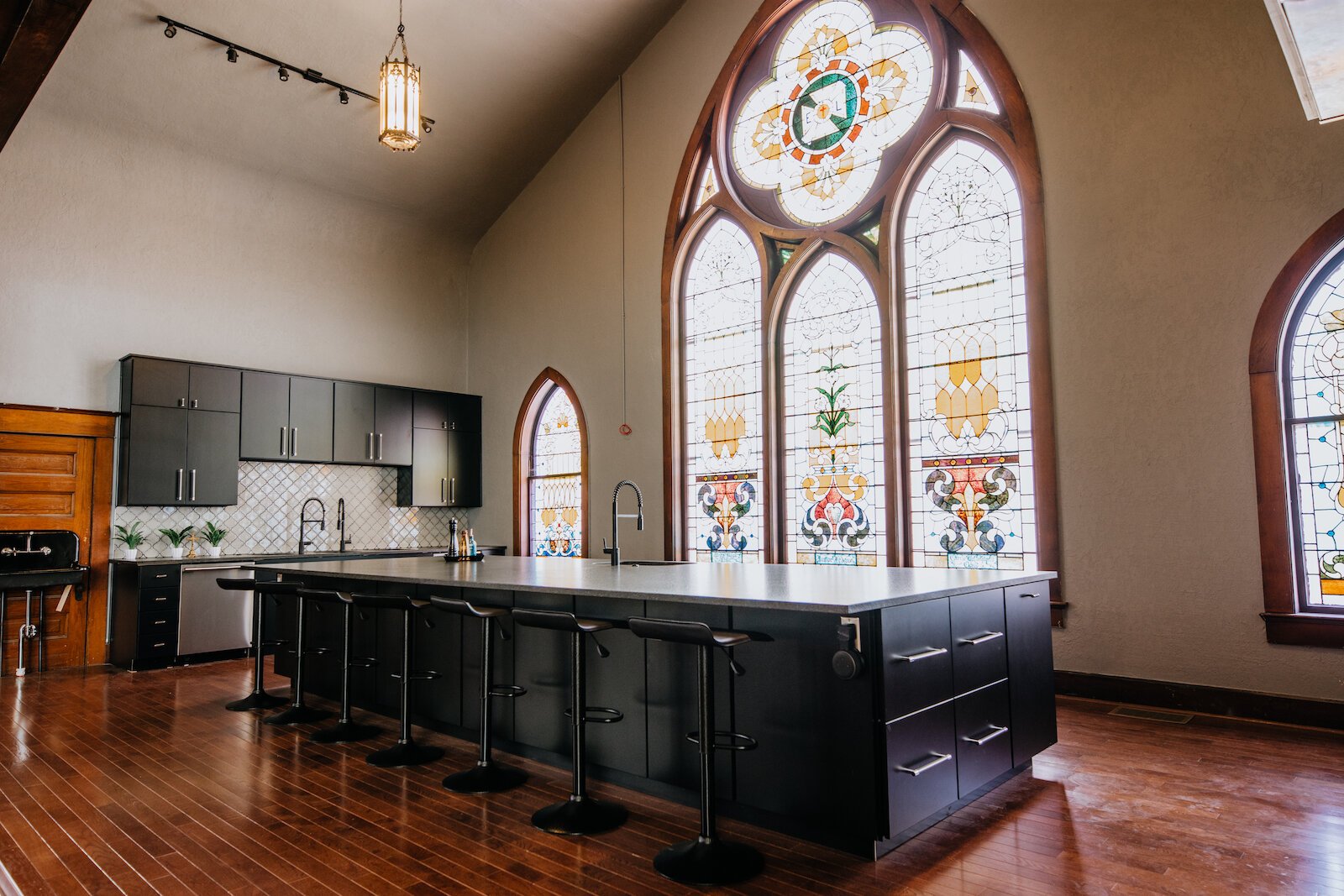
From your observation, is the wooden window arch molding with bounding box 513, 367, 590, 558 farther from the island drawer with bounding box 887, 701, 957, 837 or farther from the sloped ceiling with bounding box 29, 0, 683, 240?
the island drawer with bounding box 887, 701, 957, 837

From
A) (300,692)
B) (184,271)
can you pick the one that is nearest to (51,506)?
(184,271)

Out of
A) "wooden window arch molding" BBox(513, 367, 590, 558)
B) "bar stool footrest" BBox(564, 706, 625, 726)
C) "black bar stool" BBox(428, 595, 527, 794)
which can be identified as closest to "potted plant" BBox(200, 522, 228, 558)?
"wooden window arch molding" BBox(513, 367, 590, 558)

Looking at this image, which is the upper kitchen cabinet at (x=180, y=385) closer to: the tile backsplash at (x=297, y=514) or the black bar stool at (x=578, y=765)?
the tile backsplash at (x=297, y=514)

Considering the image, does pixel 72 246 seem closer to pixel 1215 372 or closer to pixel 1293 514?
pixel 1215 372

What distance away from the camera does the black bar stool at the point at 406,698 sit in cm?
375

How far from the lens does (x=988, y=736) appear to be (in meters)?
3.08

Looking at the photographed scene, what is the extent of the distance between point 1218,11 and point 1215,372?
6.22ft

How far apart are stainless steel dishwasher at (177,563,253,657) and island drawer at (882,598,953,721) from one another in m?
5.34

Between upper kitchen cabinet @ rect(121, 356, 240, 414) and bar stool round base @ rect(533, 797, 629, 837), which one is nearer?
bar stool round base @ rect(533, 797, 629, 837)

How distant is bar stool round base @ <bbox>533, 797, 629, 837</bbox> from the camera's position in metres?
2.87

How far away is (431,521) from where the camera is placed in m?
8.48

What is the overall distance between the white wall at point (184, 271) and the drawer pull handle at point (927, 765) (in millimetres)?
6519

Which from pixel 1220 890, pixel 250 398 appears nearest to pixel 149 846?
pixel 1220 890

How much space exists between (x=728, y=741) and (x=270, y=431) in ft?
18.5
